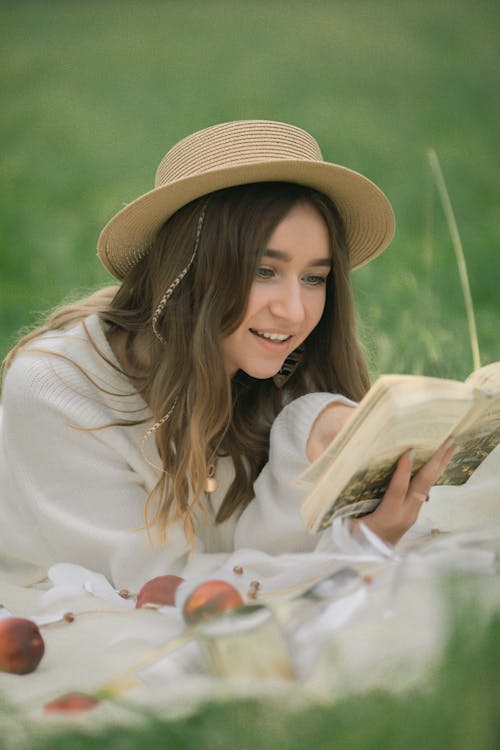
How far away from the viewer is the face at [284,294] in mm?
1898

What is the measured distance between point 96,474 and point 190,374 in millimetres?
302

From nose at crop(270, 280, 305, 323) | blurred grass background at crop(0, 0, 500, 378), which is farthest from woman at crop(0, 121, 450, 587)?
blurred grass background at crop(0, 0, 500, 378)

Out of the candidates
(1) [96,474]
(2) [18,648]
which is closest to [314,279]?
(1) [96,474]

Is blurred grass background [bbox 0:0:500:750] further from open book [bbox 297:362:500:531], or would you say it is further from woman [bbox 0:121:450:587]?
open book [bbox 297:362:500:531]

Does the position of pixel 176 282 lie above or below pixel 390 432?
above

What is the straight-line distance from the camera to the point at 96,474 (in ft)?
6.66

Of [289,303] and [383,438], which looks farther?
[289,303]

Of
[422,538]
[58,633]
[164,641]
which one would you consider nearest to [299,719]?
[164,641]

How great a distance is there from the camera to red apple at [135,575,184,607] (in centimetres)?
165

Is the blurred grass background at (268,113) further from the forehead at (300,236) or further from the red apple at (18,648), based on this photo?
the red apple at (18,648)

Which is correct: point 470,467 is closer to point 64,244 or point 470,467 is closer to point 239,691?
point 239,691

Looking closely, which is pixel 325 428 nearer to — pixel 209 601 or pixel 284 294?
pixel 284 294

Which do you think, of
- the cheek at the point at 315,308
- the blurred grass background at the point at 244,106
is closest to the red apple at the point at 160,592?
the cheek at the point at 315,308

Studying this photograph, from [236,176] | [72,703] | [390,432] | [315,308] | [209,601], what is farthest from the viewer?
[315,308]
